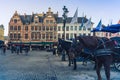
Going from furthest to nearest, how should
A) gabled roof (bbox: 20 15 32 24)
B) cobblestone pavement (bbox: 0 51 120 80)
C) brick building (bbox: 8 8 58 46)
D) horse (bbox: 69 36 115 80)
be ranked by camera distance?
gabled roof (bbox: 20 15 32 24)
brick building (bbox: 8 8 58 46)
cobblestone pavement (bbox: 0 51 120 80)
horse (bbox: 69 36 115 80)

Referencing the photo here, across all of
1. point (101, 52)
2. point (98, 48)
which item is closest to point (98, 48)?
point (98, 48)

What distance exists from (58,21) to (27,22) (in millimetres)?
10141

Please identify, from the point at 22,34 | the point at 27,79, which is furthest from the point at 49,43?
the point at 27,79

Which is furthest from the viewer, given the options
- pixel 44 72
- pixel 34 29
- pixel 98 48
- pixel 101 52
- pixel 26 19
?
pixel 26 19

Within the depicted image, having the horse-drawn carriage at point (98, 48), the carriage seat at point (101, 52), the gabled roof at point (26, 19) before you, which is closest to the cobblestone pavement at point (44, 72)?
the horse-drawn carriage at point (98, 48)

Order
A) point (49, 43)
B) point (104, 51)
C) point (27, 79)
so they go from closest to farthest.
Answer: point (104, 51)
point (27, 79)
point (49, 43)

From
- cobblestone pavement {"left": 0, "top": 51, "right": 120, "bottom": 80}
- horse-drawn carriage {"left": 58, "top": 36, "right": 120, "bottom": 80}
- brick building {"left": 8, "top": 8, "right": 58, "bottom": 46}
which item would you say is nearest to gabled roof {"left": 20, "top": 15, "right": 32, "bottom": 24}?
brick building {"left": 8, "top": 8, "right": 58, "bottom": 46}

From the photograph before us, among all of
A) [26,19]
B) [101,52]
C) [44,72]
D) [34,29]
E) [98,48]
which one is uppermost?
[26,19]

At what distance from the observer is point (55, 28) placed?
294ft

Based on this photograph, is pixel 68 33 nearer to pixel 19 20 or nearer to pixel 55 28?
pixel 55 28

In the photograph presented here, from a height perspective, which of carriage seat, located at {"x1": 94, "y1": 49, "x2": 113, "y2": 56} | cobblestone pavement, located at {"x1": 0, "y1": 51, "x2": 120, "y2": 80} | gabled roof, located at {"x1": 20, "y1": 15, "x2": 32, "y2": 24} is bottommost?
cobblestone pavement, located at {"x1": 0, "y1": 51, "x2": 120, "y2": 80}

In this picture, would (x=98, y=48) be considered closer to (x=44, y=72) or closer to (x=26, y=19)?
(x=44, y=72)

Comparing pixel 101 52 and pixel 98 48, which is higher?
pixel 98 48

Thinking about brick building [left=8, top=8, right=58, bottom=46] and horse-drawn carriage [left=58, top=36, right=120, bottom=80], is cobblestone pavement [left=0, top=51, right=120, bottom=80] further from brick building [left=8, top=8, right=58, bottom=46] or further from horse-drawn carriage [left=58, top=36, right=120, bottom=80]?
brick building [left=8, top=8, right=58, bottom=46]
